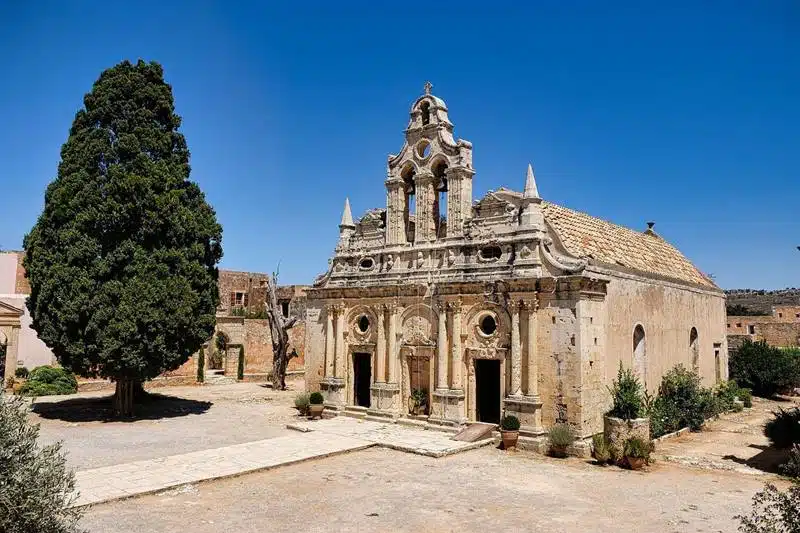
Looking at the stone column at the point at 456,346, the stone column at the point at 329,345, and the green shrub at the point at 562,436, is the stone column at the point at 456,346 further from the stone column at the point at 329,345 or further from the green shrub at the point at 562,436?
the stone column at the point at 329,345

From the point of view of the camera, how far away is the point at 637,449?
15109mm

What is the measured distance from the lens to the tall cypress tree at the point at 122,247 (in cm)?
1967

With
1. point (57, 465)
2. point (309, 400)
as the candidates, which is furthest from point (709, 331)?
point (57, 465)

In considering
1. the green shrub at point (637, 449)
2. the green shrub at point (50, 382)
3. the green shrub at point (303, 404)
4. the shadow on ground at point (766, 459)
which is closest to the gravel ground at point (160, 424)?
the green shrub at point (303, 404)

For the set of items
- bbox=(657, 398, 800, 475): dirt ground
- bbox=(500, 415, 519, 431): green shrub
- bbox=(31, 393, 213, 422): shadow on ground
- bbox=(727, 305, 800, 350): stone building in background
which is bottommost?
bbox=(657, 398, 800, 475): dirt ground

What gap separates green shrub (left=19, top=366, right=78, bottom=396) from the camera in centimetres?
2707

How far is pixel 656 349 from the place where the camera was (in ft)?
68.8

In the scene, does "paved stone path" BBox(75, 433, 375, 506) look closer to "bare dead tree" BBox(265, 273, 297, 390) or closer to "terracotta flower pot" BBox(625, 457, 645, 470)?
"terracotta flower pot" BBox(625, 457, 645, 470)

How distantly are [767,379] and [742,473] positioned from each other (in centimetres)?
1850

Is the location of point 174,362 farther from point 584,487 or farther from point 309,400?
point 584,487

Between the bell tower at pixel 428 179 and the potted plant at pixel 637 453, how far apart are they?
27.5 feet

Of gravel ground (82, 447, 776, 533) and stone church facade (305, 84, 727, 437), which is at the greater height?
stone church facade (305, 84, 727, 437)

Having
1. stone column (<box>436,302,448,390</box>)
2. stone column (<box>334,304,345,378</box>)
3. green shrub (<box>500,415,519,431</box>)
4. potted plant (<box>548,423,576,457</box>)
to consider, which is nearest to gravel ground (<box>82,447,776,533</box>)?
potted plant (<box>548,423,576,457</box>)

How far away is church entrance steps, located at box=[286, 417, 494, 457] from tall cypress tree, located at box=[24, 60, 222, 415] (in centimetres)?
561
